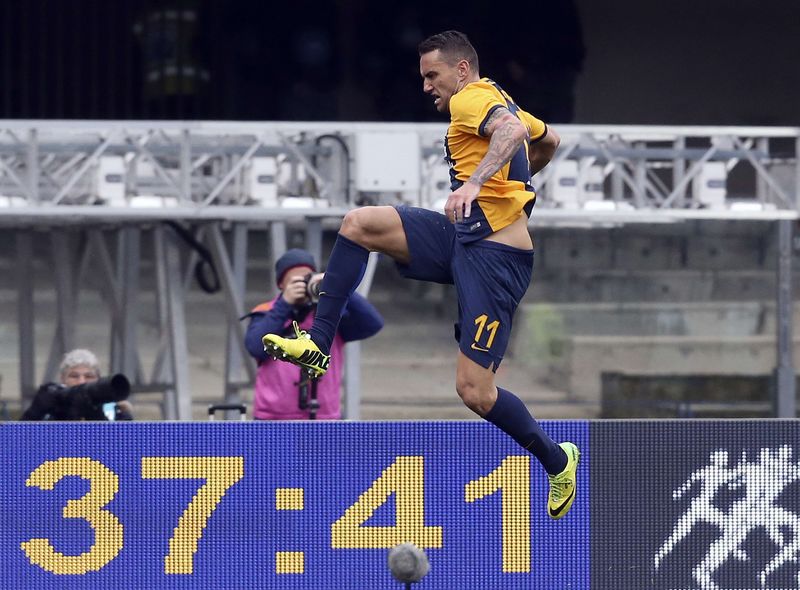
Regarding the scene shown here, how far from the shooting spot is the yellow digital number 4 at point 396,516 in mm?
5902

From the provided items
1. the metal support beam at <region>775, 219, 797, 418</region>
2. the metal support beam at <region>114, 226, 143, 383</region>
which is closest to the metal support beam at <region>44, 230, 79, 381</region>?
the metal support beam at <region>114, 226, 143, 383</region>

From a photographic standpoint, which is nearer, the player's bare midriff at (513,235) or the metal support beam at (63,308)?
the player's bare midriff at (513,235)

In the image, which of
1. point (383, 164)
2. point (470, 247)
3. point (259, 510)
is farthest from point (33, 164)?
point (470, 247)

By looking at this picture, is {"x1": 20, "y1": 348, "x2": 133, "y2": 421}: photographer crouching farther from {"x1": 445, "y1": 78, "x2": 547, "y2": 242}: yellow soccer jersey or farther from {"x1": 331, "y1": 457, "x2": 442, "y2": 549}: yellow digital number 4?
{"x1": 445, "y1": 78, "x2": 547, "y2": 242}: yellow soccer jersey

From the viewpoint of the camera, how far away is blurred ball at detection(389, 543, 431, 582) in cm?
493

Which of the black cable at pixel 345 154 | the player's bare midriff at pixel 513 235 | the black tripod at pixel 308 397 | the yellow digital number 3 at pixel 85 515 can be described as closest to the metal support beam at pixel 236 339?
the black cable at pixel 345 154

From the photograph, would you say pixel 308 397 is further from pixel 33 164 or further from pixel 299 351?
pixel 33 164

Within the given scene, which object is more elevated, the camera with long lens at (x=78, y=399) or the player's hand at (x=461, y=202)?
the player's hand at (x=461, y=202)

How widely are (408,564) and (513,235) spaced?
121cm

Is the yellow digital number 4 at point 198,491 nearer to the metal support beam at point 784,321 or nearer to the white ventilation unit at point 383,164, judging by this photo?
the white ventilation unit at point 383,164

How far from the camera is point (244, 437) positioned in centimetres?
590

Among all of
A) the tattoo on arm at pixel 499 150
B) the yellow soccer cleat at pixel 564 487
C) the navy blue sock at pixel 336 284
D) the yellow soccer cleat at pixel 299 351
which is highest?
the tattoo on arm at pixel 499 150

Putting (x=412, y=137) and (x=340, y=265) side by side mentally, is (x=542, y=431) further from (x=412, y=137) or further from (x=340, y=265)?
(x=412, y=137)

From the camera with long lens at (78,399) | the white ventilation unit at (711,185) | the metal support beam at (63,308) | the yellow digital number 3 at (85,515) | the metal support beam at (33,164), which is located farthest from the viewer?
the metal support beam at (63,308)
